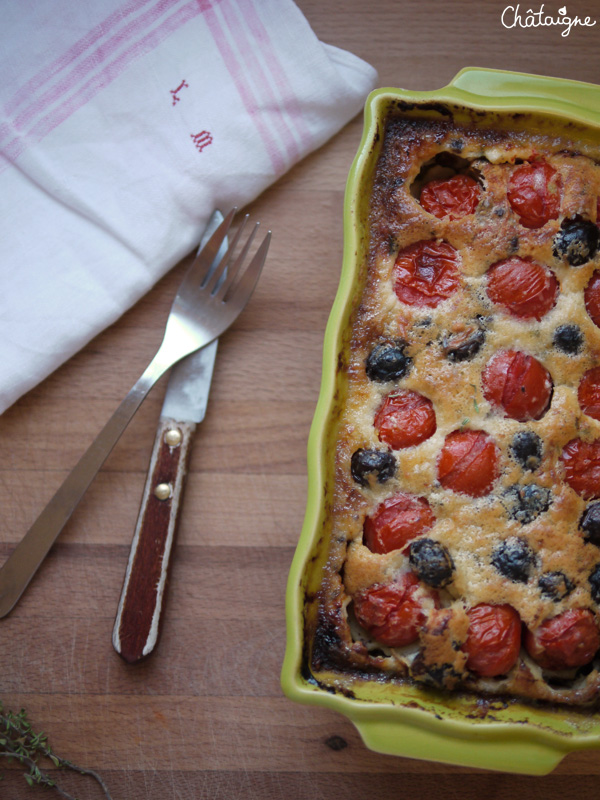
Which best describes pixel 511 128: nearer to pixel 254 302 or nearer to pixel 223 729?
pixel 254 302

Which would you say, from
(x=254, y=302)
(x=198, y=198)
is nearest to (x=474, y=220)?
(x=254, y=302)

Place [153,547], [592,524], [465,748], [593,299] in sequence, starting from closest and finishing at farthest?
[465,748] → [592,524] → [593,299] → [153,547]

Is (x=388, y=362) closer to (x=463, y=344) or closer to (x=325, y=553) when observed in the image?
(x=463, y=344)

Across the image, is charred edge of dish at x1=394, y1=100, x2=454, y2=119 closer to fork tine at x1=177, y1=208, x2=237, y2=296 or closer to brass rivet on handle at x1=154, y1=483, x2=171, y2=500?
fork tine at x1=177, y1=208, x2=237, y2=296

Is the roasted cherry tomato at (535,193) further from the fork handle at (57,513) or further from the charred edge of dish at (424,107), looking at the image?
the fork handle at (57,513)

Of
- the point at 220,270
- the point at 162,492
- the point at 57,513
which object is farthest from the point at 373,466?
the point at 57,513

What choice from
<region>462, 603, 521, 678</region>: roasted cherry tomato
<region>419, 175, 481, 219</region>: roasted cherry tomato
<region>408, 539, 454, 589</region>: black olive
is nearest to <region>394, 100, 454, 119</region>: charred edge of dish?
<region>419, 175, 481, 219</region>: roasted cherry tomato
